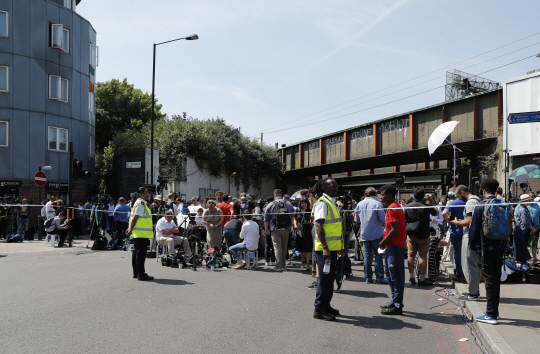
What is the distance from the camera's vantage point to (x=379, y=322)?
648 centimetres

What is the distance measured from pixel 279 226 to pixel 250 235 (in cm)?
83

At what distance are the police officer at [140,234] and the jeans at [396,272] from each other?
4.94m

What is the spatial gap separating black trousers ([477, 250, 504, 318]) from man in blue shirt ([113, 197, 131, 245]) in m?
12.2

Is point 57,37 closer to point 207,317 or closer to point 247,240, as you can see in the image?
point 247,240

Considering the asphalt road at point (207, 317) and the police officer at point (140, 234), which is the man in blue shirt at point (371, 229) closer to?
the asphalt road at point (207, 317)

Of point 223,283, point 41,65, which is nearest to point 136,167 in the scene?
point 41,65

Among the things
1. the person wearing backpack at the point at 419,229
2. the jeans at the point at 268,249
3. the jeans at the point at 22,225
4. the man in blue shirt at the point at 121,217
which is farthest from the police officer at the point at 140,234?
the jeans at the point at 22,225

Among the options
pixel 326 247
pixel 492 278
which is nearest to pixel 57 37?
pixel 326 247

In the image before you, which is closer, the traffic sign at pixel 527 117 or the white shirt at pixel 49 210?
the traffic sign at pixel 527 117

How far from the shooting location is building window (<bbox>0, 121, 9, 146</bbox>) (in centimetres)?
2453

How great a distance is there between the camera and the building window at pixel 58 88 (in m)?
26.4

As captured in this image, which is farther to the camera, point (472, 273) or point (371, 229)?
point (371, 229)

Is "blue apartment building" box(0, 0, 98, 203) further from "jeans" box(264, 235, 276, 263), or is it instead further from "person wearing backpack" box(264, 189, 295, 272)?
"person wearing backpack" box(264, 189, 295, 272)

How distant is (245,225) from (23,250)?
328 inches
